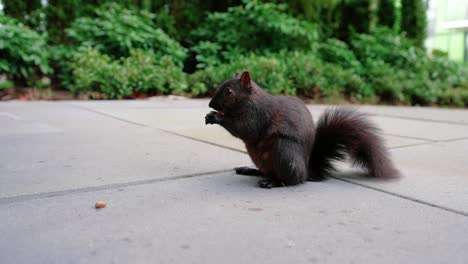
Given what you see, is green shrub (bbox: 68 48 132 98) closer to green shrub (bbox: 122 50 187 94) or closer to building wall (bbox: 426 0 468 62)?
green shrub (bbox: 122 50 187 94)

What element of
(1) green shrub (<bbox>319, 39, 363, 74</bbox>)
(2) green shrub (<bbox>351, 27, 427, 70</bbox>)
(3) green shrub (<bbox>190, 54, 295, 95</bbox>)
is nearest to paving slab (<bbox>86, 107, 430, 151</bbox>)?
(3) green shrub (<bbox>190, 54, 295, 95</bbox>)

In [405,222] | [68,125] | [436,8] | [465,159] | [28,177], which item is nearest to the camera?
[405,222]

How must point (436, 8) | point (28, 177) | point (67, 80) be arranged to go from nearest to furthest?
point (28, 177)
point (67, 80)
point (436, 8)

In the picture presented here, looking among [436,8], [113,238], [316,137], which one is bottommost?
[113,238]

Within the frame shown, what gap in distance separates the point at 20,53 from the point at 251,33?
15.3 ft

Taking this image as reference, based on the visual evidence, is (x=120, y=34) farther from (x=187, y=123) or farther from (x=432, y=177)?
(x=432, y=177)

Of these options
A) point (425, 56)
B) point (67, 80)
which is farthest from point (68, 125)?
point (425, 56)

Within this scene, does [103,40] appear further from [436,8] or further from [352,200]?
[436,8]

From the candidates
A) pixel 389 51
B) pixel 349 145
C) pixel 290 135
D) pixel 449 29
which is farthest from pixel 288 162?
pixel 449 29

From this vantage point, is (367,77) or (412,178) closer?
(412,178)

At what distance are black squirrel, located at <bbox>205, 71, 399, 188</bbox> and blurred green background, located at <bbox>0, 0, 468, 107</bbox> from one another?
4.90m

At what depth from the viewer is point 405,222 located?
5.26 feet

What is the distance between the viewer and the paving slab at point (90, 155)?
215 centimetres

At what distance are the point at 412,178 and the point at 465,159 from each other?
2.76 ft
